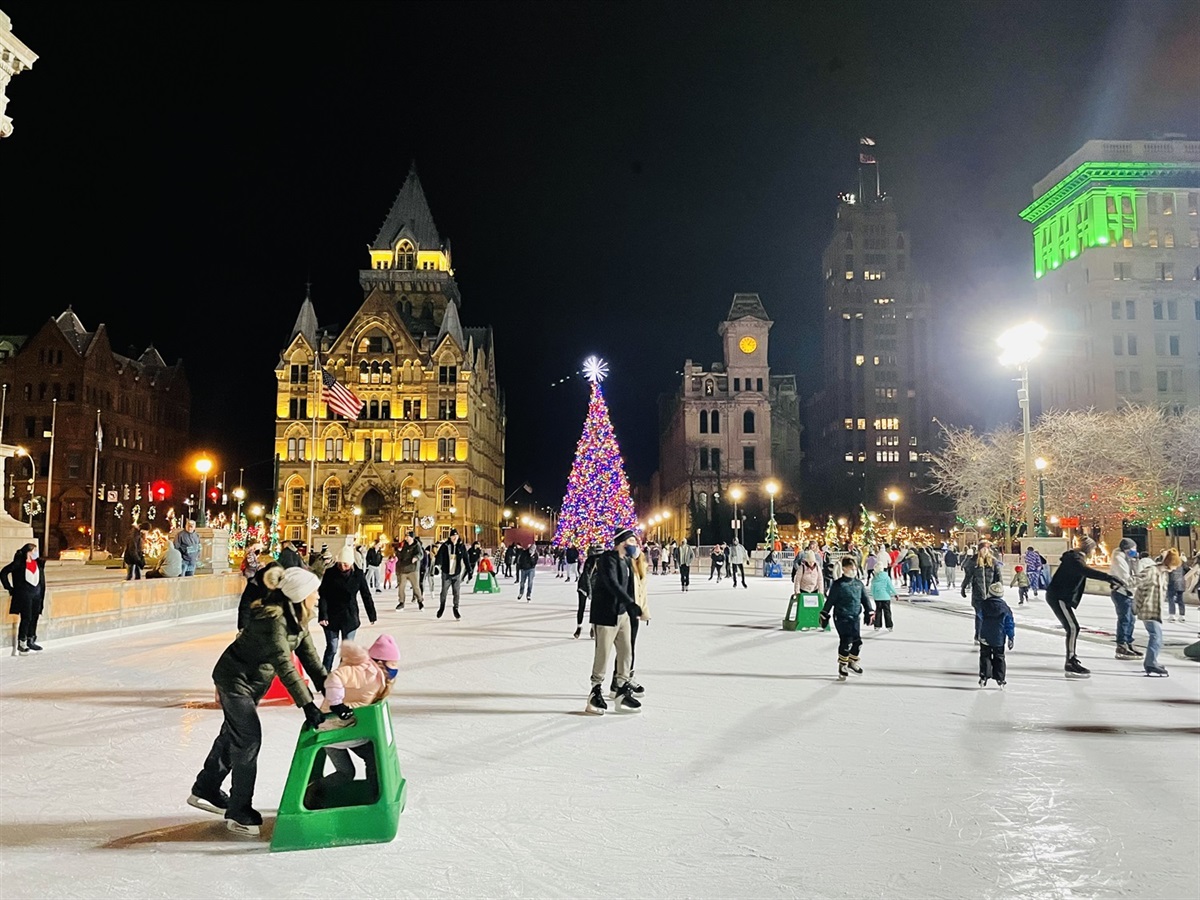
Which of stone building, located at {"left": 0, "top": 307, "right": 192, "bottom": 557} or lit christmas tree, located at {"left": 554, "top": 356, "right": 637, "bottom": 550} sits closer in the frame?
lit christmas tree, located at {"left": 554, "top": 356, "right": 637, "bottom": 550}

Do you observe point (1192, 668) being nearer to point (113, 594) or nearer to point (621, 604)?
point (621, 604)

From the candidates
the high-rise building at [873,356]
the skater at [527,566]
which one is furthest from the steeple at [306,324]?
the high-rise building at [873,356]

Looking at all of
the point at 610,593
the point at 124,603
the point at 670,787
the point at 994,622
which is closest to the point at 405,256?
the point at 124,603

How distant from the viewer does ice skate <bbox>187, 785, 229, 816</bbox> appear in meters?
5.36

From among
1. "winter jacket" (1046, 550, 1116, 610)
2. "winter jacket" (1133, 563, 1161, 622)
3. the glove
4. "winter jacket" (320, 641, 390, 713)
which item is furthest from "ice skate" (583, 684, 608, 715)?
"winter jacket" (1133, 563, 1161, 622)

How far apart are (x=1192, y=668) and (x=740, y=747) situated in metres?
8.65

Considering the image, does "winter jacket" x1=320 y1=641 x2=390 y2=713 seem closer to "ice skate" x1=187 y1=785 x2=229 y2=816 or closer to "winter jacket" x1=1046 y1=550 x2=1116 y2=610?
"ice skate" x1=187 y1=785 x2=229 y2=816

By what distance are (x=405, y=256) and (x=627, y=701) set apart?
85.2 m

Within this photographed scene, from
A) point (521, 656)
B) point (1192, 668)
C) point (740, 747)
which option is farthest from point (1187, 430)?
point (740, 747)

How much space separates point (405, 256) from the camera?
89750 millimetres

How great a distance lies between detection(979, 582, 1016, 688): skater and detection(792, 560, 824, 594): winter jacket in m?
6.42

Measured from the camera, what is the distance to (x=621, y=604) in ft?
30.2

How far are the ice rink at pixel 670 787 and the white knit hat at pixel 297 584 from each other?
1.35 metres

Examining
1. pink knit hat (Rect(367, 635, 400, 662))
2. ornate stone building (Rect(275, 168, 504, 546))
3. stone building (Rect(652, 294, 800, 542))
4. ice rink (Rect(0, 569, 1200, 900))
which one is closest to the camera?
ice rink (Rect(0, 569, 1200, 900))
